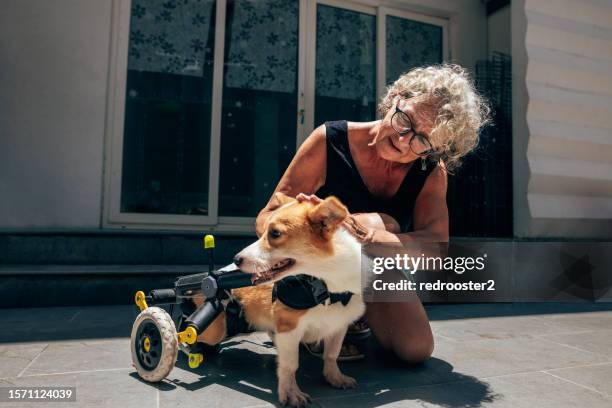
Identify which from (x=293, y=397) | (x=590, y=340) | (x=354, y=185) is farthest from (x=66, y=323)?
(x=590, y=340)

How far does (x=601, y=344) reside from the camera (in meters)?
2.47

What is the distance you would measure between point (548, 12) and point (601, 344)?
3.85 meters

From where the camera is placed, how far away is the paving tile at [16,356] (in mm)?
1813

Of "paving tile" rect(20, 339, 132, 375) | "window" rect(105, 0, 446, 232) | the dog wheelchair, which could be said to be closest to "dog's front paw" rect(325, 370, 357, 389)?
the dog wheelchair

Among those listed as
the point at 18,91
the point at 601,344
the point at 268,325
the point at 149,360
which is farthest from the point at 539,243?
the point at 18,91

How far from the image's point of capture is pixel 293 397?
1499 millimetres

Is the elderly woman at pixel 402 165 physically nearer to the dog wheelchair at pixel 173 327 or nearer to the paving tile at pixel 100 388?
the dog wheelchair at pixel 173 327

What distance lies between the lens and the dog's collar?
1562 millimetres

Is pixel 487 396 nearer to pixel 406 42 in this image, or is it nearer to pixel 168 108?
pixel 168 108

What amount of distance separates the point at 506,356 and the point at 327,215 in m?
1.33

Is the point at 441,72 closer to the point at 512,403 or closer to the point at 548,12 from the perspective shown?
the point at 512,403

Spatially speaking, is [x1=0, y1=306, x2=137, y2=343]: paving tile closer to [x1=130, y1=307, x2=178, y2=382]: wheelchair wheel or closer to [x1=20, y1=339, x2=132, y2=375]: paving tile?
[x1=20, y1=339, x2=132, y2=375]: paving tile

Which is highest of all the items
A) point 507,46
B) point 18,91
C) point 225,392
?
point 507,46

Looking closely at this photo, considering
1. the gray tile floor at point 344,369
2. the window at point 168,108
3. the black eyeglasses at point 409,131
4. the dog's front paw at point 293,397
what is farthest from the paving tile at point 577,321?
the window at point 168,108
